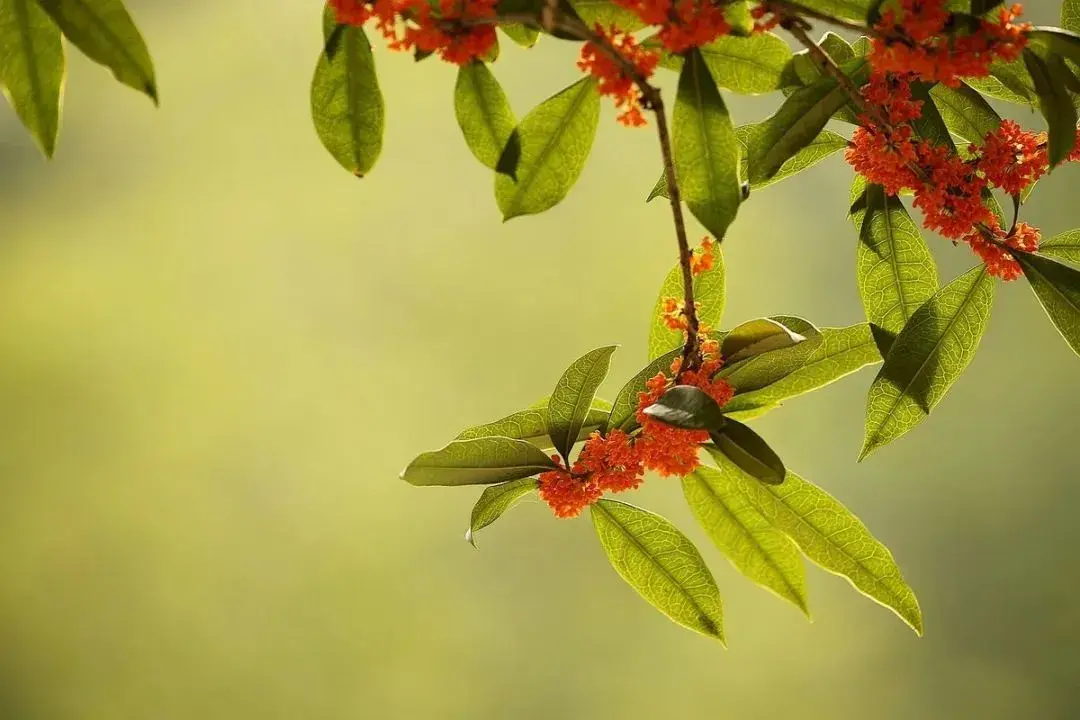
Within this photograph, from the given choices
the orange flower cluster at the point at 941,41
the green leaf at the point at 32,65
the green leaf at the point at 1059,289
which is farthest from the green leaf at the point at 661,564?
the green leaf at the point at 32,65

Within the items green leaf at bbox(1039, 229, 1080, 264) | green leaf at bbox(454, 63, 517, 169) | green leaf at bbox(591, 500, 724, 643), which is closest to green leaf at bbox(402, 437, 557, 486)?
green leaf at bbox(591, 500, 724, 643)

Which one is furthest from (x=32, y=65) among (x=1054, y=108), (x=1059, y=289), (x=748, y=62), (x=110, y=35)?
(x=1059, y=289)

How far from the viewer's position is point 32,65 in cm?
86

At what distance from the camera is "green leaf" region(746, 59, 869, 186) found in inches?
33.5

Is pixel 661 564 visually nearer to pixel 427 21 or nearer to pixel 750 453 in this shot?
pixel 750 453

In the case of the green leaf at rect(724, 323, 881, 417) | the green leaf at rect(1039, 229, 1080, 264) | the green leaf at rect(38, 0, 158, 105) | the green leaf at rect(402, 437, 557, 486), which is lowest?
the green leaf at rect(402, 437, 557, 486)

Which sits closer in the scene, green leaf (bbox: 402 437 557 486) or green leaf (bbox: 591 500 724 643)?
green leaf (bbox: 402 437 557 486)

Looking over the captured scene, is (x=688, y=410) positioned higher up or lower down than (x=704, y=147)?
lower down

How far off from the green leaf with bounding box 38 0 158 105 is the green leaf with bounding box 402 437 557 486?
392 mm

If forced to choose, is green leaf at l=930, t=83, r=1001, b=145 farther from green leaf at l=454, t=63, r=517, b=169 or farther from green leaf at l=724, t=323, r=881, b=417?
green leaf at l=454, t=63, r=517, b=169

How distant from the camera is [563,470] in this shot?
37.7 inches

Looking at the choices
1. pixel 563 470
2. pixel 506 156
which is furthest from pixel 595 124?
pixel 563 470

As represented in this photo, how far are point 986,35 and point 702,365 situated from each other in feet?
1.09

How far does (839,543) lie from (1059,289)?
317mm
